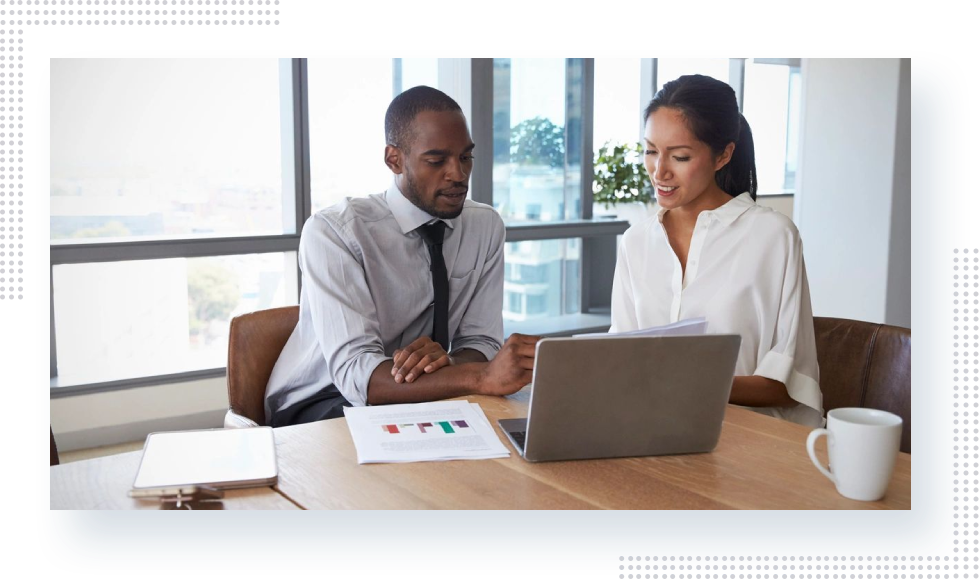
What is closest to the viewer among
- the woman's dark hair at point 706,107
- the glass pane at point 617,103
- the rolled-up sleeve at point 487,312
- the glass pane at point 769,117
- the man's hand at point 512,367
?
the man's hand at point 512,367

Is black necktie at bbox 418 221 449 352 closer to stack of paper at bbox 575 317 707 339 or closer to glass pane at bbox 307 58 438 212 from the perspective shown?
stack of paper at bbox 575 317 707 339

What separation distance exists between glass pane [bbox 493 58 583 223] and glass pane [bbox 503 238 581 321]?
0.18 m

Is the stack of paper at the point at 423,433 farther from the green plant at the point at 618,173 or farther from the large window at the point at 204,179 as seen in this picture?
the green plant at the point at 618,173

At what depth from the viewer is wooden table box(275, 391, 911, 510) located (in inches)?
41.7

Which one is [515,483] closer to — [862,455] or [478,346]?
[862,455]

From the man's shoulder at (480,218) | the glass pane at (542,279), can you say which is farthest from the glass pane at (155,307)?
the man's shoulder at (480,218)

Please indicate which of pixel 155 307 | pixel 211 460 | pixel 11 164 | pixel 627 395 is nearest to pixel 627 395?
pixel 627 395

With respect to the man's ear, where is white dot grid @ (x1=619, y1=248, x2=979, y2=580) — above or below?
below

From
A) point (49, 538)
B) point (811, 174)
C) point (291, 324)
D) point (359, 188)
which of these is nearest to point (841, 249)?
point (811, 174)

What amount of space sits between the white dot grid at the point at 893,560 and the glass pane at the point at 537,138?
393cm

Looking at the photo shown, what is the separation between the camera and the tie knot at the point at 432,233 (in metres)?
2.07

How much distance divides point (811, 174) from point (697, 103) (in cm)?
241
